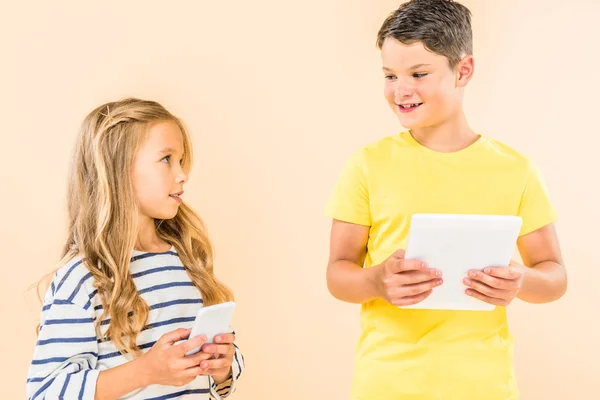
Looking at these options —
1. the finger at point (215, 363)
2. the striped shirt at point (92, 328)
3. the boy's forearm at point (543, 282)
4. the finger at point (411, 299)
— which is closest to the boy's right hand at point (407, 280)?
the finger at point (411, 299)

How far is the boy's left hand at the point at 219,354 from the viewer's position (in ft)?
5.11

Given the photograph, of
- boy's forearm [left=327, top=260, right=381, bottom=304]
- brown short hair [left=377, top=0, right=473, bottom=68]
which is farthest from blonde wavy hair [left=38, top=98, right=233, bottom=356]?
brown short hair [left=377, top=0, right=473, bottom=68]

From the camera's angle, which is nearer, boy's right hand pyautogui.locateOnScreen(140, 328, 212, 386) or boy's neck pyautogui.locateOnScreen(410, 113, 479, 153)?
boy's right hand pyautogui.locateOnScreen(140, 328, 212, 386)

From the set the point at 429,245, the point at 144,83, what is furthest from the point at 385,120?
the point at 429,245

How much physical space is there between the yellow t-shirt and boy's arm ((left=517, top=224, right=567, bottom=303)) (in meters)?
0.03

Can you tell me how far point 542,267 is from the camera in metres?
1.69

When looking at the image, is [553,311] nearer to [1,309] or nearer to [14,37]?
[1,309]

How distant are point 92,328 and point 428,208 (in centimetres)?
A: 70

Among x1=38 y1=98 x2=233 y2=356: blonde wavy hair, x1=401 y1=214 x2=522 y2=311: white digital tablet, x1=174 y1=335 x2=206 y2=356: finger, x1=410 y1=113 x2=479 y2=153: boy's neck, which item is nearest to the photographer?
x1=401 y1=214 x2=522 y2=311: white digital tablet

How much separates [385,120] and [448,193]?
1043mm

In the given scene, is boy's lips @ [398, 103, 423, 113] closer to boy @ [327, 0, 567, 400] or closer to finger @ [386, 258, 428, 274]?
boy @ [327, 0, 567, 400]

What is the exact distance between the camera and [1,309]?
249cm

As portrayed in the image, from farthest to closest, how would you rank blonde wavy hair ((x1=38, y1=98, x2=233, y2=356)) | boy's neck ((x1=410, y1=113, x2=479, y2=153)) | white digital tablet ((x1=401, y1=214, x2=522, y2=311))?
boy's neck ((x1=410, y1=113, x2=479, y2=153)) < blonde wavy hair ((x1=38, y1=98, x2=233, y2=356)) < white digital tablet ((x1=401, y1=214, x2=522, y2=311))

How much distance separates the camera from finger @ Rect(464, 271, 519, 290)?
1470 mm
